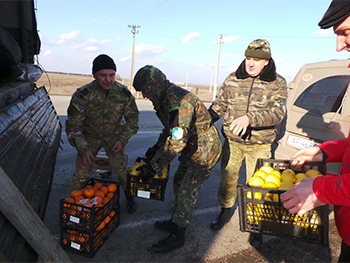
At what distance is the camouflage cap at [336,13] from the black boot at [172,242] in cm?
246

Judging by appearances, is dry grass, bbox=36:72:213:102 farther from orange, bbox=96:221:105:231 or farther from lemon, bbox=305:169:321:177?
lemon, bbox=305:169:321:177

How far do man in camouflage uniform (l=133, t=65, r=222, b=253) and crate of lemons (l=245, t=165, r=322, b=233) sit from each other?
0.78m

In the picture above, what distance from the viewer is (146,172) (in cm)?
268

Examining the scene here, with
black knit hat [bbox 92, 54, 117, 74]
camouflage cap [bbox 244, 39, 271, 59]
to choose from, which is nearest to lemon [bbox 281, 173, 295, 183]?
camouflage cap [bbox 244, 39, 271, 59]

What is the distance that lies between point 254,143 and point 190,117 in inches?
41.7

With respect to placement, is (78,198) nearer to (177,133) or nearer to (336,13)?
(177,133)

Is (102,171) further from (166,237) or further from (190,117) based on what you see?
(190,117)

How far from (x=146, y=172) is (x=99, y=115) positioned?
50.8 inches

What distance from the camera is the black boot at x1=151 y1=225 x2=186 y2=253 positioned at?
291 centimetres

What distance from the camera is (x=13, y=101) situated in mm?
3691

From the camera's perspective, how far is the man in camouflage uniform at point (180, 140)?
2537 mm

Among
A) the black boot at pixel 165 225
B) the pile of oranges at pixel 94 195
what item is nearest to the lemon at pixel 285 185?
the black boot at pixel 165 225

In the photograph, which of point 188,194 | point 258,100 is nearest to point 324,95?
point 258,100

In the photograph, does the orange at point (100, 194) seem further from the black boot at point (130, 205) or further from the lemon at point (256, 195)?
the lemon at point (256, 195)
